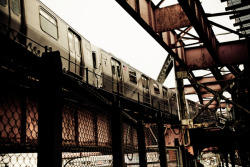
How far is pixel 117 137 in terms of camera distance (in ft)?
9.65

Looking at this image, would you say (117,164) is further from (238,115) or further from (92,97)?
(238,115)

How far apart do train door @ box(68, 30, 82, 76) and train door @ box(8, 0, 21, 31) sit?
2781 mm

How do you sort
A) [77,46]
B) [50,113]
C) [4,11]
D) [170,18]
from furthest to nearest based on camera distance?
1. [77,46]
2. [170,18]
3. [4,11]
4. [50,113]

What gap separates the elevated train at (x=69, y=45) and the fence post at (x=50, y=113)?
1.40 m

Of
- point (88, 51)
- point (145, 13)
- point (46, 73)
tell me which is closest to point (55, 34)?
point (88, 51)

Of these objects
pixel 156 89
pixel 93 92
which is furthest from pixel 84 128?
pixel 156 89

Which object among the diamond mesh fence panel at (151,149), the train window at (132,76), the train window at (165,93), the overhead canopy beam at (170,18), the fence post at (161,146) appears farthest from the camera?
the train window at (165,93)

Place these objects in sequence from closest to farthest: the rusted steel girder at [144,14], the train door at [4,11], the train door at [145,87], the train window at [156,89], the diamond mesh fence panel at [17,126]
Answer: the diamond mesh fence panel at [17,126] < the train door at [4,11] < the rusted steel girder at [144,14] < the train door at [145,87] < the train window at [156,89]

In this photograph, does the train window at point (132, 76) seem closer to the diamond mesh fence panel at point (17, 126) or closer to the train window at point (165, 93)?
the train window at point (165, 93)

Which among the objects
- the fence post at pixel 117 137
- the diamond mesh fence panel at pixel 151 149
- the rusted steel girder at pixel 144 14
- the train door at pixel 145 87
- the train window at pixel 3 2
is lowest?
the diamond mesh fence panel at pixel 151 149

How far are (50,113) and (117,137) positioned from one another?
4.63ft

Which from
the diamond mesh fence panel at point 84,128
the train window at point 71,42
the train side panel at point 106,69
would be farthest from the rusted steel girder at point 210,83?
the diamond mesh fence panel at point 84,128

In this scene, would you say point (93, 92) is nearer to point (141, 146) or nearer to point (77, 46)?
point (141, 146)

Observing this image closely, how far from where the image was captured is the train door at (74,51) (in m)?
9.33
